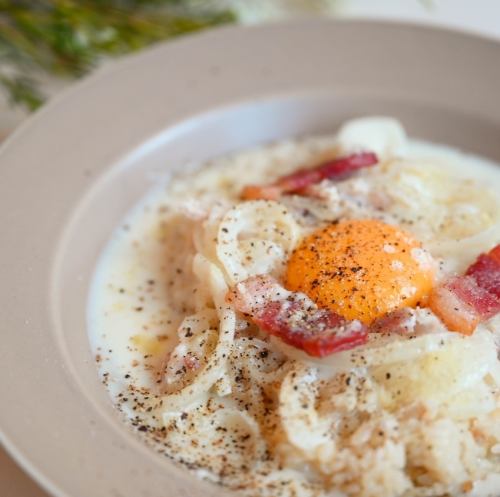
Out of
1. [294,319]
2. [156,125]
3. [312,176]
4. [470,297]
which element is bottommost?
[470,297]

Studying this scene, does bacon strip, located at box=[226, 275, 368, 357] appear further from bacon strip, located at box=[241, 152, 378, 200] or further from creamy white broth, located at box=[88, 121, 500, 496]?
bacon strip, located at box=[241, 152, 378, 200]

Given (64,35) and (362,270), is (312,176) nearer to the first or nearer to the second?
(362,270)

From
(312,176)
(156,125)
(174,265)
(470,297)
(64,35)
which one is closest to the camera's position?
(470,297)

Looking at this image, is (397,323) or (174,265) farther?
(174,265)

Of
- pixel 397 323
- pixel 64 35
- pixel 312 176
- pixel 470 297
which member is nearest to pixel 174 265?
pixel 312 176

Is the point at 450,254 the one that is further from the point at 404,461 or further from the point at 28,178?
the point at 28,178

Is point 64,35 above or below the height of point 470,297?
above
